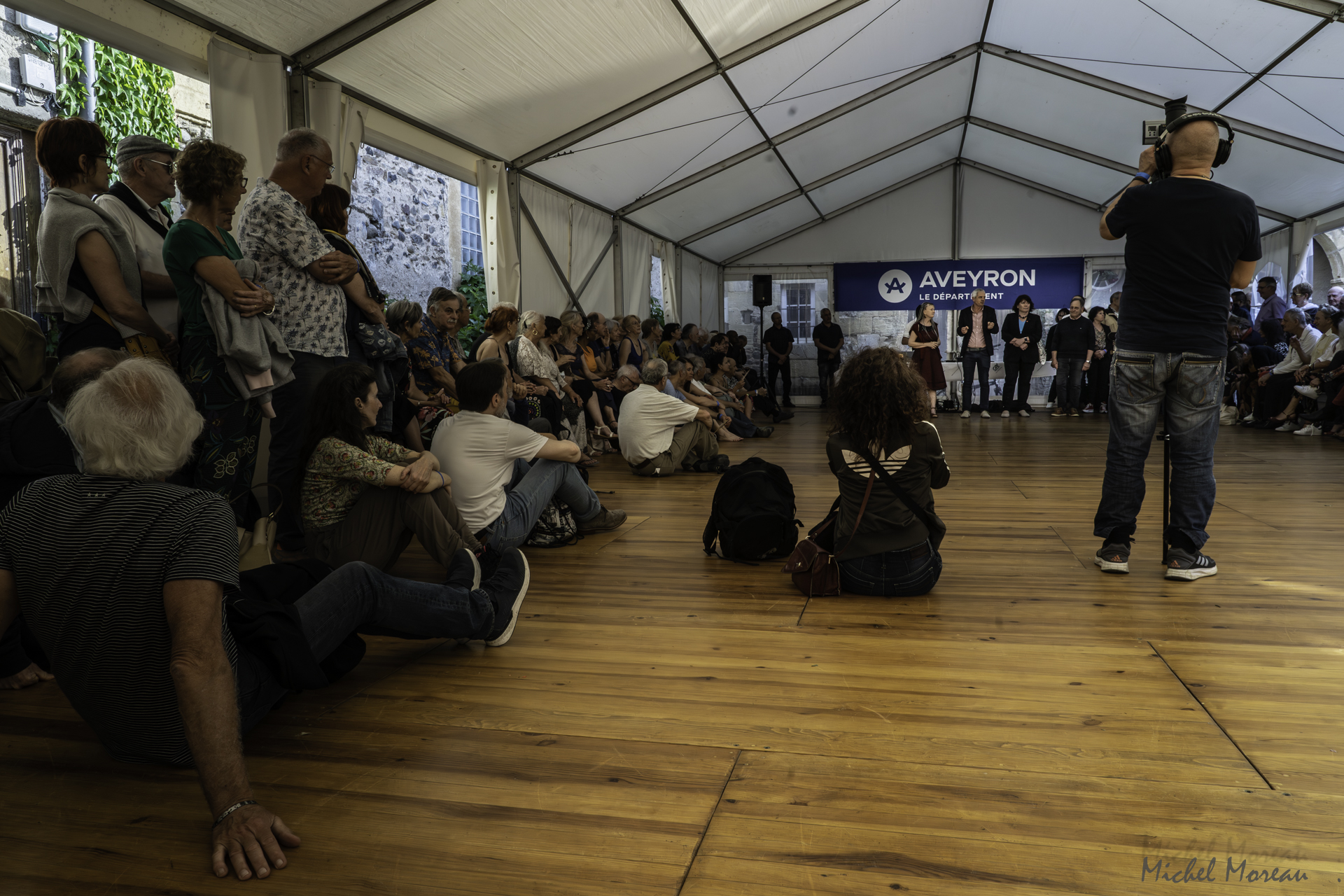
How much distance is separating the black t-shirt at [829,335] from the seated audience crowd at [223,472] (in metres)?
9.33

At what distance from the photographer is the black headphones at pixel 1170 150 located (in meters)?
2.76

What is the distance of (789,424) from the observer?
1039cm

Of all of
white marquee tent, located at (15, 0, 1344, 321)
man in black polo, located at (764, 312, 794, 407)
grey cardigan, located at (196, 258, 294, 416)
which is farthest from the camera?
man in black polo, located at (764, 312, 794, 407)

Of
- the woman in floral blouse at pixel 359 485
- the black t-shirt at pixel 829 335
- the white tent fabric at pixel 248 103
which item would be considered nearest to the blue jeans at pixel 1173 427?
the woman in floral blouse at pixel 359 485

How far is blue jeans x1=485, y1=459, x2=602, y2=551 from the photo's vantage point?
3350mm

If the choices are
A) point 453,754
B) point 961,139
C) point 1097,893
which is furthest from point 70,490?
point 961,139

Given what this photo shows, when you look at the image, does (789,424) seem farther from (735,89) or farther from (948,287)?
(948,287)

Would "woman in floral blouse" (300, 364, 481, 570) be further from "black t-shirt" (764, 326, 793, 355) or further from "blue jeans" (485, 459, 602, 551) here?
"black t-shirt" (764, 326, 793, 355)

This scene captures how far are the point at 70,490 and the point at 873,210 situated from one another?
14151mm

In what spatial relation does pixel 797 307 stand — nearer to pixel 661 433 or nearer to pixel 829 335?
pixel 829 335

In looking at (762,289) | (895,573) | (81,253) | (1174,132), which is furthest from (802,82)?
(81,253)

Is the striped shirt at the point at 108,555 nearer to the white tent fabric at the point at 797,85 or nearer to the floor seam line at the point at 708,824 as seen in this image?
the floor seam line at the point at 708,824

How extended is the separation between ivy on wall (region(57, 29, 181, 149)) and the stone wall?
2724mm

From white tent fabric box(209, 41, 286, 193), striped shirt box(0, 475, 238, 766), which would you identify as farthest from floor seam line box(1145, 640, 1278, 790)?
white tent fabric box(209, 41, 286, 193)
